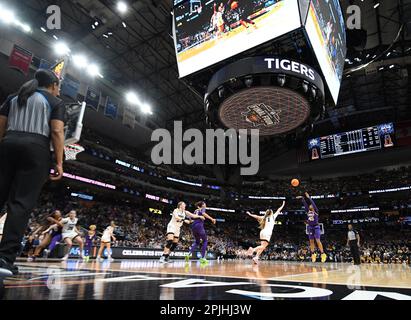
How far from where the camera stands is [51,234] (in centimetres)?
953

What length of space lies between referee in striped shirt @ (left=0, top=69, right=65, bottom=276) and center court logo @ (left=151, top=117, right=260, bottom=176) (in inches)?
1061

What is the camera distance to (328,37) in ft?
35.0

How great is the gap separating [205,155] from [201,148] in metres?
3.72

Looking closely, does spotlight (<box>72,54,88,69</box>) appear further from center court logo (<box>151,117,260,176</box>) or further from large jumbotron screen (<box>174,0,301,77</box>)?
large jumbotron screen (<box>174,0,301,77</box>)

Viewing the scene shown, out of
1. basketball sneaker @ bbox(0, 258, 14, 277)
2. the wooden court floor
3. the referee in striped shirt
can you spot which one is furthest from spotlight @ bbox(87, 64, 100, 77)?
basketball sneaker @ bbox(0, 258, 14, 277)

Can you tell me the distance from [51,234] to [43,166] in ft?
27.5

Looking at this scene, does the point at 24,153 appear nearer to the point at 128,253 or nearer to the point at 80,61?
the point at 128,253

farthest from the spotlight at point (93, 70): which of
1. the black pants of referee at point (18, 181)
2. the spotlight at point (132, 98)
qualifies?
the black pants of referee at point (18, 181)

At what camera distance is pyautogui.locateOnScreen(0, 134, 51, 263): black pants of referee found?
7.63 feet

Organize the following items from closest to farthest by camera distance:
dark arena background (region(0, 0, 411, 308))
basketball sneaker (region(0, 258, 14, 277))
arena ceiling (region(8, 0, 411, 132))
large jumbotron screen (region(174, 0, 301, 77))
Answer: basketball sneaker (region(0, 258, 14, 277)) < dark arena background (region(0, 0, 411, 308)) < large jumbotron screen (region(174, 0, 301, 77)) < arena ceiling (region(8, 0, 411, 132))

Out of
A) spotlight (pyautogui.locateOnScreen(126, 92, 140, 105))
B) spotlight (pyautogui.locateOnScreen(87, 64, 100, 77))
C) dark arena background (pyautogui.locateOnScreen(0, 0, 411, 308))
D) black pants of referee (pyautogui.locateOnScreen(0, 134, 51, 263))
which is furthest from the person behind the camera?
spotlight (pyautogui.locateOnScreen(126, 92, 140, 105))

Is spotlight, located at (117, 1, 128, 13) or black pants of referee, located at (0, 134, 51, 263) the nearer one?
black pants of referee, located at (0, 134, 51, 263)

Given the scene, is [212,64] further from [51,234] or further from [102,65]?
[102,65]

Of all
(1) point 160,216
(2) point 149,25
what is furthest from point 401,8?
(1) point 160,216
